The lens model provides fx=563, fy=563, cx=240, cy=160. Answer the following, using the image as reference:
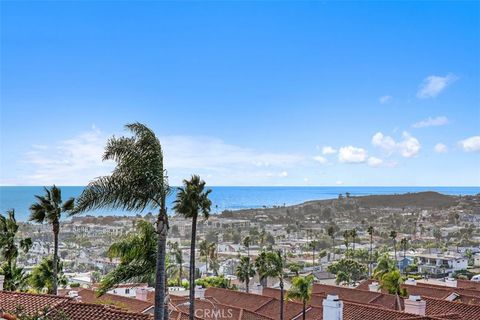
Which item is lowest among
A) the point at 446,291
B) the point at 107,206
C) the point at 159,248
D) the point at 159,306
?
the point at 446,291

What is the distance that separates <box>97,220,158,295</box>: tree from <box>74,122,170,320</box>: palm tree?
2.91 meters

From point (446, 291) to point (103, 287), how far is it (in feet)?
76.5

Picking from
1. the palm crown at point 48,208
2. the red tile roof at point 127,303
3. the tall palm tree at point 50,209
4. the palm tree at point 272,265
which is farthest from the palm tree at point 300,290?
the palm crown at point 48,208

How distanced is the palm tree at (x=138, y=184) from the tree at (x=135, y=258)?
291 cm

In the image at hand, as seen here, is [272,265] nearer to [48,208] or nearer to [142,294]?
[142,294]

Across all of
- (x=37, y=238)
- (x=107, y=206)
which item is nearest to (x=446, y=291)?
(x=107, y=206)

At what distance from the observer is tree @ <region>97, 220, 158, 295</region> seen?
17250 mm

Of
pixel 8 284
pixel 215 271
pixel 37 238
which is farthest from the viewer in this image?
pixel 37 238

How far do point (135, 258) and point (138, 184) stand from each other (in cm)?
401

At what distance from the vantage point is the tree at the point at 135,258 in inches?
679

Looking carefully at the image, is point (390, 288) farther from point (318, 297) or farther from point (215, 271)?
point (215, 271)

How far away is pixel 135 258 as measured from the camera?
17.5 meters

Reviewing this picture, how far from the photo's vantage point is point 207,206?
1221 inches

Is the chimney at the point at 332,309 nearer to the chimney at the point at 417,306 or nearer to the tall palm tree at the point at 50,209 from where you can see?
the chimney at the point at 417,306
